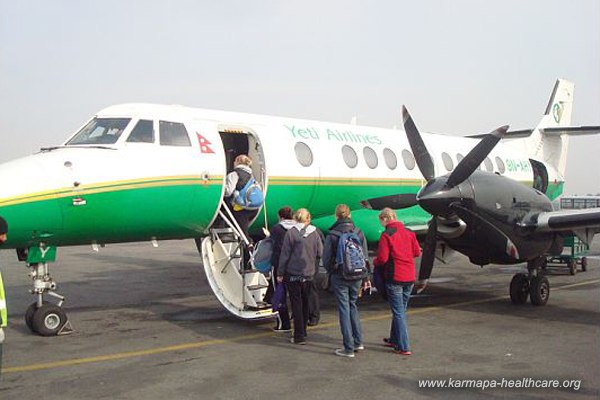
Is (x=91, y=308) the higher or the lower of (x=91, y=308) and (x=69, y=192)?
the lower

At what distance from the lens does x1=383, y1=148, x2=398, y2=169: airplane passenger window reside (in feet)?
43.2

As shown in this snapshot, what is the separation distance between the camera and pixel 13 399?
555cm

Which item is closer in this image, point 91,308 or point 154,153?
point 154,153

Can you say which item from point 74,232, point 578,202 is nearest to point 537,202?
point 74,232

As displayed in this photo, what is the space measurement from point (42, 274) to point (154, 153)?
7.89 feet

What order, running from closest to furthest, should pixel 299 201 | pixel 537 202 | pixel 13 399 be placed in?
pixel 13 399
pixel 537 202
pixel 299 201

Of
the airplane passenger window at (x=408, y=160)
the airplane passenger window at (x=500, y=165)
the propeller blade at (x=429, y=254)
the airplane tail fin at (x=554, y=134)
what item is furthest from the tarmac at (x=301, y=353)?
the airplane tail fin at (x=554, y=134)

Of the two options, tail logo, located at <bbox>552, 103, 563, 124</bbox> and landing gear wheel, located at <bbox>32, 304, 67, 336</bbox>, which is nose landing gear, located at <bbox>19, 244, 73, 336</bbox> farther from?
tail logo, located at <bbox>552, 103, 563, 124</bbox>

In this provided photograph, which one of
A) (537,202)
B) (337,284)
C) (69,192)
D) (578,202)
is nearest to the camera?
(337,284)

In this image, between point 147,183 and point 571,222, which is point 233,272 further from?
point 571,222

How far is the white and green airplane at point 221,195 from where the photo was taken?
26.9 ft

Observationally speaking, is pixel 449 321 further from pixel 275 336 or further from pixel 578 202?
pixel 578 202

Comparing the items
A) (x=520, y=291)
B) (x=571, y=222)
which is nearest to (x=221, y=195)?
(x=571, y=222)

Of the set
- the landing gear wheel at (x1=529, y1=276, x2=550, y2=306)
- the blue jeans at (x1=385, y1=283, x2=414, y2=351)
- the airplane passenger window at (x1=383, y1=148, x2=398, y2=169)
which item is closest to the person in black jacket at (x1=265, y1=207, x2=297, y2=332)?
the blue jeans at (x1=385, y1=283, x2=414, y2=351)
